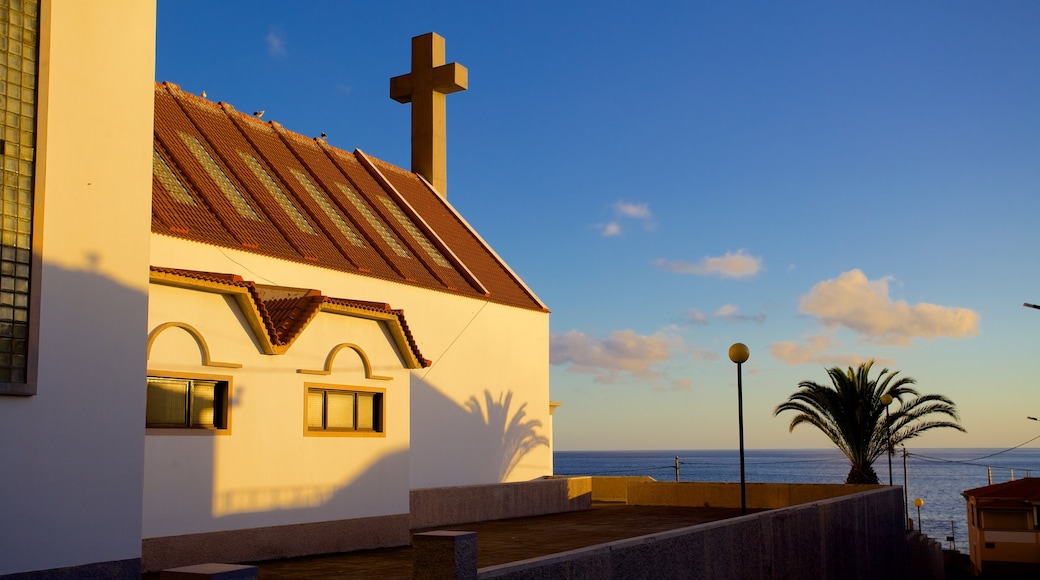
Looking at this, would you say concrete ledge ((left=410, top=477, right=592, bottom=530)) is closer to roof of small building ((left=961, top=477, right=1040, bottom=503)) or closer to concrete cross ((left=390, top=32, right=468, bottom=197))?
concrete cross ((left=390, top=32, right=468, bottom=197))

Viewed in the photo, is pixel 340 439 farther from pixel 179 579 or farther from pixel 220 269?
pixel 179 579

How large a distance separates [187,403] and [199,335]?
107 cm

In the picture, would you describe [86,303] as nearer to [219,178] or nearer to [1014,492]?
[219,178]

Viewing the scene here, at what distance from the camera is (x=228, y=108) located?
29172 mm

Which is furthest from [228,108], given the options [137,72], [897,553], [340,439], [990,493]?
[990,493]

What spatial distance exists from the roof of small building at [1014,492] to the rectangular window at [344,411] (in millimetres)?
44927

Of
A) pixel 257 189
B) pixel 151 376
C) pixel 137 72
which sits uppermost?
pixel 257 189

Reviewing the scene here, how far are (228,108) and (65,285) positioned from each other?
19.4m

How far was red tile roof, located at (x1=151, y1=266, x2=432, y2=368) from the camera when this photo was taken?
15.2 meters

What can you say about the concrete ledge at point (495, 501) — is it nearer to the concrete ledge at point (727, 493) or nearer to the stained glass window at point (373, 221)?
the concrete ledge at point (727, 493)

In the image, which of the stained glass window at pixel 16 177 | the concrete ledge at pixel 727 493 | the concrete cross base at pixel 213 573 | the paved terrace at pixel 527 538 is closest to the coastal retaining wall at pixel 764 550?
the concrete cross base at pixel 213 573

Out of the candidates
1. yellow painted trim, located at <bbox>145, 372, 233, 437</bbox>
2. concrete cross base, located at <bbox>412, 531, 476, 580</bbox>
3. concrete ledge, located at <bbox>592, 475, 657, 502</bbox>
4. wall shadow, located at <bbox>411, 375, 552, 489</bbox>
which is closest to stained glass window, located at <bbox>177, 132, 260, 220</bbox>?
wall shadow, located at <bbox>411, 375, 552, 489</bbox>

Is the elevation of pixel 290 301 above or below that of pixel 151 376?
above

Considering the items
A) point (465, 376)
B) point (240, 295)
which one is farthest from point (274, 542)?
point (465, 376)
